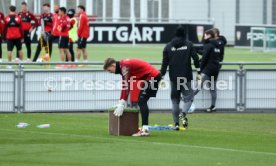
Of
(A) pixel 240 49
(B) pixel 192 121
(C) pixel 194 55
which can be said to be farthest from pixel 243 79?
(A) pixel 240 49

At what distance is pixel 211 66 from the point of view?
25.0 m

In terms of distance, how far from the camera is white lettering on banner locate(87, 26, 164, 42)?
49.8m

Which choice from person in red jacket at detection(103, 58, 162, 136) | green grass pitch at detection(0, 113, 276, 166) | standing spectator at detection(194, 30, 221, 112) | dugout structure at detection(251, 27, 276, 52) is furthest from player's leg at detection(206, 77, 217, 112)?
dugout structure at detection(251, 27, 276, 52)

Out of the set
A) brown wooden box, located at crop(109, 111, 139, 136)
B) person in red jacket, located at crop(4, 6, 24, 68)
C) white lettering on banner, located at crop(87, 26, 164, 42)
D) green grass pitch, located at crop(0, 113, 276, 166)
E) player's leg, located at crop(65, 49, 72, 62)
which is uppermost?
person in red jacket, located at crop(4, 6, 24, 68)

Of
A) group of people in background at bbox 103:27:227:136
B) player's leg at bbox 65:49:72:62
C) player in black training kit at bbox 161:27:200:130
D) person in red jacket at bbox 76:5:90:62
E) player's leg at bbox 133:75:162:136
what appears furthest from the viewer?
person in red jacket at bbox 76:5:90:62

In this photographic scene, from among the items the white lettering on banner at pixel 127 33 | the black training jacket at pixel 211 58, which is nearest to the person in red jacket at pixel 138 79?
the black training jacket at pixel 211 58

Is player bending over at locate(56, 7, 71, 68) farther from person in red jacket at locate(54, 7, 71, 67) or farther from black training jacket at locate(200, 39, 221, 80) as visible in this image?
black training jacket at locate(200, 39, 221, 80)

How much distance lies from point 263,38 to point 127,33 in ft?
21.8

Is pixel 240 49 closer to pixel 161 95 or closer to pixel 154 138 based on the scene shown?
pixel 161 95

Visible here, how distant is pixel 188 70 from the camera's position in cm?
2034

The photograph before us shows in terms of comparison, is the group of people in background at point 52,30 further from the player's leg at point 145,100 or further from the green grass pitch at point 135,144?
the player's leg at point 145,100

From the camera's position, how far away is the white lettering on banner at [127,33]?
164 ft

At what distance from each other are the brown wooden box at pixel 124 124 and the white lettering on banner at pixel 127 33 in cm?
3083

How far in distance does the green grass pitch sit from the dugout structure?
2531 centimetres
